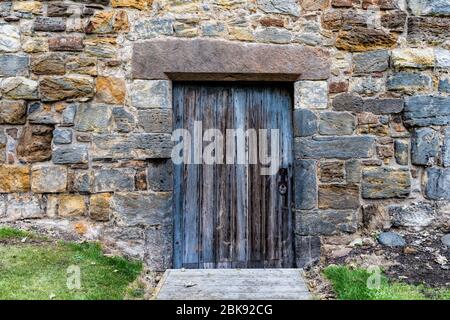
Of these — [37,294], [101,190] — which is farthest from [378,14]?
[37,294]

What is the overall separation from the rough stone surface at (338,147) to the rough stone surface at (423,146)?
38cm

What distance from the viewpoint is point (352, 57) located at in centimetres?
389

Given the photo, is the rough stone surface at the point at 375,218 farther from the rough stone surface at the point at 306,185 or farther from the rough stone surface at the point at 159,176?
the rough stone surface at the point at 159,176

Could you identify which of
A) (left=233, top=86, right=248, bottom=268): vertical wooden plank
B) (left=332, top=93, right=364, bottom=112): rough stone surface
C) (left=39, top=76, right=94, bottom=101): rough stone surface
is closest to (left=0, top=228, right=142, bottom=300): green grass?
(left=233, top=86, right=248, bottom=268): vertical wooden plank

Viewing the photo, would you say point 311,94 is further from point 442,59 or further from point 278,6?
point 442,59

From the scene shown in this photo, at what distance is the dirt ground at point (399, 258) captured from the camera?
3.33m

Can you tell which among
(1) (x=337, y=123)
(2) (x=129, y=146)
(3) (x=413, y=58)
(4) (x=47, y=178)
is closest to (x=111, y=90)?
(2) (x=129, y=146)

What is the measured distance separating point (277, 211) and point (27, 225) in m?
2.20

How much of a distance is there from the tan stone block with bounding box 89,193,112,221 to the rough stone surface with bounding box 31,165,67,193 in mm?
296

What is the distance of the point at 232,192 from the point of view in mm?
4031

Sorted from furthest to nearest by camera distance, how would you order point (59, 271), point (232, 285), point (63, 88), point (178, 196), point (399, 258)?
point (178, 196) < point (63, 88) < point (399, 258) < point (59, 271) < point (232, 285)

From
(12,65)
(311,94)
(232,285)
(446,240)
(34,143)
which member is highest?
(12,65)

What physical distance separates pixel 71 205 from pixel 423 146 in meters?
3.12

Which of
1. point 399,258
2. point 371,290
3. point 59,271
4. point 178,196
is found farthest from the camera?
point 178,196
